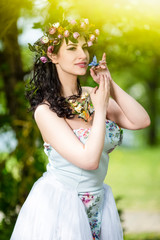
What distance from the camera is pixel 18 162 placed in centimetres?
400

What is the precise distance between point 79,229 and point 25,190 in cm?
210

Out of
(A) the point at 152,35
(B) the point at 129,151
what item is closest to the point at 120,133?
(A) the point at 152,35

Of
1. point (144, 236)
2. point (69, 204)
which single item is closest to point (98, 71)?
point (69, 204)

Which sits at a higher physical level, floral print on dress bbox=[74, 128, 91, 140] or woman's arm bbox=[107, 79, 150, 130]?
woman's arm bbox=[107, 79, 150, 130]

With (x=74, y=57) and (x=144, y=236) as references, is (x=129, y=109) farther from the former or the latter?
(x=144, y=236)

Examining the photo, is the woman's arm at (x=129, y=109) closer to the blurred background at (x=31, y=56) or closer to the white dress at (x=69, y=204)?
the white dress at (x=69, y=204)

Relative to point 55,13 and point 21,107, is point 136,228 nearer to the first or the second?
point 21,107

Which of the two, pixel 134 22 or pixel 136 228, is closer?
pixel 134 22

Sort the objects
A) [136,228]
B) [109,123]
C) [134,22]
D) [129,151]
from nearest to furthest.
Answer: [109,123]
[134,22]
[136,228]
[129,151]

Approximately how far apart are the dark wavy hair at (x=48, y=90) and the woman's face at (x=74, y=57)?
130mm

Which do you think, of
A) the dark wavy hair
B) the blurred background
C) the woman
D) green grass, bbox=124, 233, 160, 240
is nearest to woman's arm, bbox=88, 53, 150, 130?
the woman

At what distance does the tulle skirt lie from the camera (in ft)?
6.52

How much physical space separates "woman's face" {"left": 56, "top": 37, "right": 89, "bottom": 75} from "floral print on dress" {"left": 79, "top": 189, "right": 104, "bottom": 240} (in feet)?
2.23

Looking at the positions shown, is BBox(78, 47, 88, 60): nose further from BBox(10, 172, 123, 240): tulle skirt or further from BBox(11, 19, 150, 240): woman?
BBox(10, 172, 123, 240): tulle skirt
